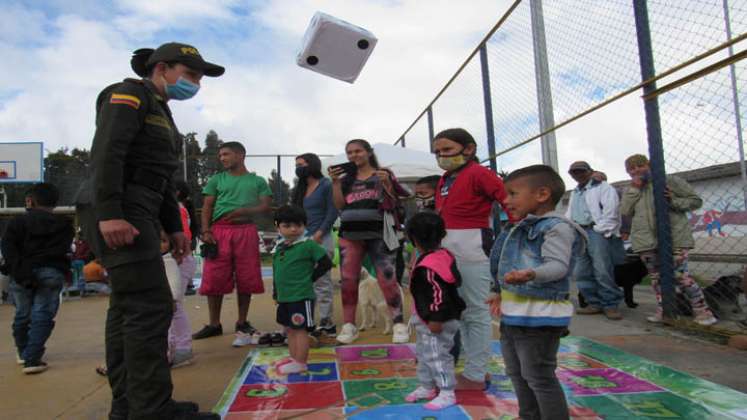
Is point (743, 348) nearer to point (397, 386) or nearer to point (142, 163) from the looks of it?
point (397, 386)

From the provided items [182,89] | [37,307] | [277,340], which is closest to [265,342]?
[277,340]

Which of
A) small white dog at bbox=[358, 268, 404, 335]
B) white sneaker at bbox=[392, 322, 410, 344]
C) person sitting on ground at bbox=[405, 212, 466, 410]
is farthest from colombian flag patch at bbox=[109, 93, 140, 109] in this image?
small white dog at bbox=[358, 268, 404, 335]

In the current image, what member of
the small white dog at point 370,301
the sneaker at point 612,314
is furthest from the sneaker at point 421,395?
the sneaker at point 612,314

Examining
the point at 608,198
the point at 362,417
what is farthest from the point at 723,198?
the point at 362,417

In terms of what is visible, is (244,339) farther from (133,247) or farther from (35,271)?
(133,247)

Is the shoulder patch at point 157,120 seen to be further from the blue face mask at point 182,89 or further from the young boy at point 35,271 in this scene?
the young boy at point 35,271

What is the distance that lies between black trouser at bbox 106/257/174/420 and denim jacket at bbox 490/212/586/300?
1.49 meters

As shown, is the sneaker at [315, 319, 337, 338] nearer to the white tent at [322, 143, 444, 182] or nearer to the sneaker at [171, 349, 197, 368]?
the sneaker at [171, 349, 197, 368]

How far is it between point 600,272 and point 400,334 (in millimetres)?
2411

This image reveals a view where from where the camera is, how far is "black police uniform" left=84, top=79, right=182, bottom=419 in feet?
6.72

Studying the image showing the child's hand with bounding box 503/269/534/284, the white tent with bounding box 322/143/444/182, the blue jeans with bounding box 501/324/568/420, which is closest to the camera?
the child's hand with bounding box 503/269/534/284

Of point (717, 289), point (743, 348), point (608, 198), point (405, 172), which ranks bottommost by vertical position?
point (743, 348)

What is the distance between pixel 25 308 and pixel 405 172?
580cm

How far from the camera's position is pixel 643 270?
18.0ft
